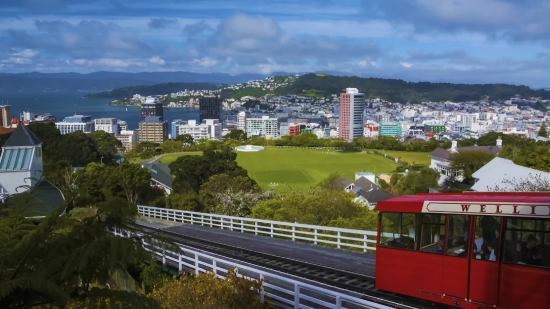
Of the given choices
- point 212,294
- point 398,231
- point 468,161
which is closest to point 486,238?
point 398,231

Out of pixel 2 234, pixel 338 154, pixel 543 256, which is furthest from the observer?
pixel 338 154

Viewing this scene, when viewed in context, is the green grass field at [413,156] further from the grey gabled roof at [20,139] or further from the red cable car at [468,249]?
the red cable car at [468,249]

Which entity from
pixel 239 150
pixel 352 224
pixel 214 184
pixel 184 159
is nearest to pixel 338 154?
pixel 239 150

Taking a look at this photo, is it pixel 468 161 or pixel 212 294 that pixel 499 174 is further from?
pixel 212 294

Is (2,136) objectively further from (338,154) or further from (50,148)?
(338,154)

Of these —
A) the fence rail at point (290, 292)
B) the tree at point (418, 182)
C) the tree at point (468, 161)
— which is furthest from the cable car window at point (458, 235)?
the tree at point (468, 161)

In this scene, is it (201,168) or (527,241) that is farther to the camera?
(201,168)
